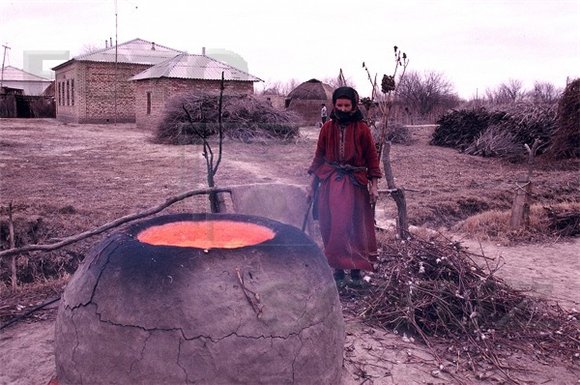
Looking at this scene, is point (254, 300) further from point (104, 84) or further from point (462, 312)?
point (104, 84)

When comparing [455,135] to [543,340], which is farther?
[455,135]

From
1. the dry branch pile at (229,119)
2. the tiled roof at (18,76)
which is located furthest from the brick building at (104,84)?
the tiled roof at (18,76)

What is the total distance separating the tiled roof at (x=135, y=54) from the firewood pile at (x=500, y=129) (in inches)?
662

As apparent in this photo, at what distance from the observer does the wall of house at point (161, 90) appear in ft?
68.5

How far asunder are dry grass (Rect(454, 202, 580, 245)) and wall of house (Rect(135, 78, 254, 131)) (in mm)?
14388

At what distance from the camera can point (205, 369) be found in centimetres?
186

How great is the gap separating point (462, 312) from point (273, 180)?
22.3 feet

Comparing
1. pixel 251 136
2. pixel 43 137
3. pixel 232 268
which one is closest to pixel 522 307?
pixel 232 268

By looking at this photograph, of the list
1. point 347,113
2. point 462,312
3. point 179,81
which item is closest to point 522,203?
point 462,312

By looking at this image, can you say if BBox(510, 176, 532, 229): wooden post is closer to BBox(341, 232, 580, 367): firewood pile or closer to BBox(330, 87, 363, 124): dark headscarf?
BBox(341, 232, 580, 367): firewood pile

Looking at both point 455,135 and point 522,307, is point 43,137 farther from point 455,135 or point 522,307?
point 522,307

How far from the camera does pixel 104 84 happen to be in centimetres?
2589

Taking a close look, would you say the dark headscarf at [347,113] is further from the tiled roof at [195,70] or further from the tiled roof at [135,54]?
the tiled roof at [135,54]

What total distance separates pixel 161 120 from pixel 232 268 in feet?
53.9
